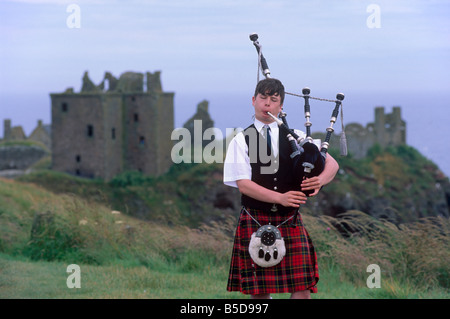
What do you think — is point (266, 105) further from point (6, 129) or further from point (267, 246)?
point (6, 129)

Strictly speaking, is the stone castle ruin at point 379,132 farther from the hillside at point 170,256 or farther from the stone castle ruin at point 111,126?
the hillside at point 170,256

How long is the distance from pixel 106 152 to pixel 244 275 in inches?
1937

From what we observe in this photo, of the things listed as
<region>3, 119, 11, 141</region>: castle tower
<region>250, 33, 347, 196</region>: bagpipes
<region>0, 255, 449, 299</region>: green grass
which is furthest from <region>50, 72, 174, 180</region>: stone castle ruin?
<region>250, 33, 347, 196</region>: bagpipes

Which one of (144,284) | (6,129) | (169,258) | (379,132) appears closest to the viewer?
(144,284)

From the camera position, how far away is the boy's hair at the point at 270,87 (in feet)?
16.7

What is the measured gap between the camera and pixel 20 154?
59125mm

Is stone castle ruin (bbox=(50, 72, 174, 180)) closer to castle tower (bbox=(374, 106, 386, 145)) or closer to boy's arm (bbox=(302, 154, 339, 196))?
castle tower (bbox=(374, 106, 386, 145))

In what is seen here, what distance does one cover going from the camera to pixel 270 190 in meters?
5.01

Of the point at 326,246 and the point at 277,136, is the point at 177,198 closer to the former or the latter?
the point at 326,246

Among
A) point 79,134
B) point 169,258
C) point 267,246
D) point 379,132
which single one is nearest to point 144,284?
point 169,258

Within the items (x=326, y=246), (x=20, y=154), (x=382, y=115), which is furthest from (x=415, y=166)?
(x=326, y=246)

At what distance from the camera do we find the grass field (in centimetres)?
768

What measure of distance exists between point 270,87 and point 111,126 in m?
49.9

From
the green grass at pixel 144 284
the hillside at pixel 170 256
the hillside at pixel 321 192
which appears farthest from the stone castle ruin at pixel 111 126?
the green grass at pixel 144 284
